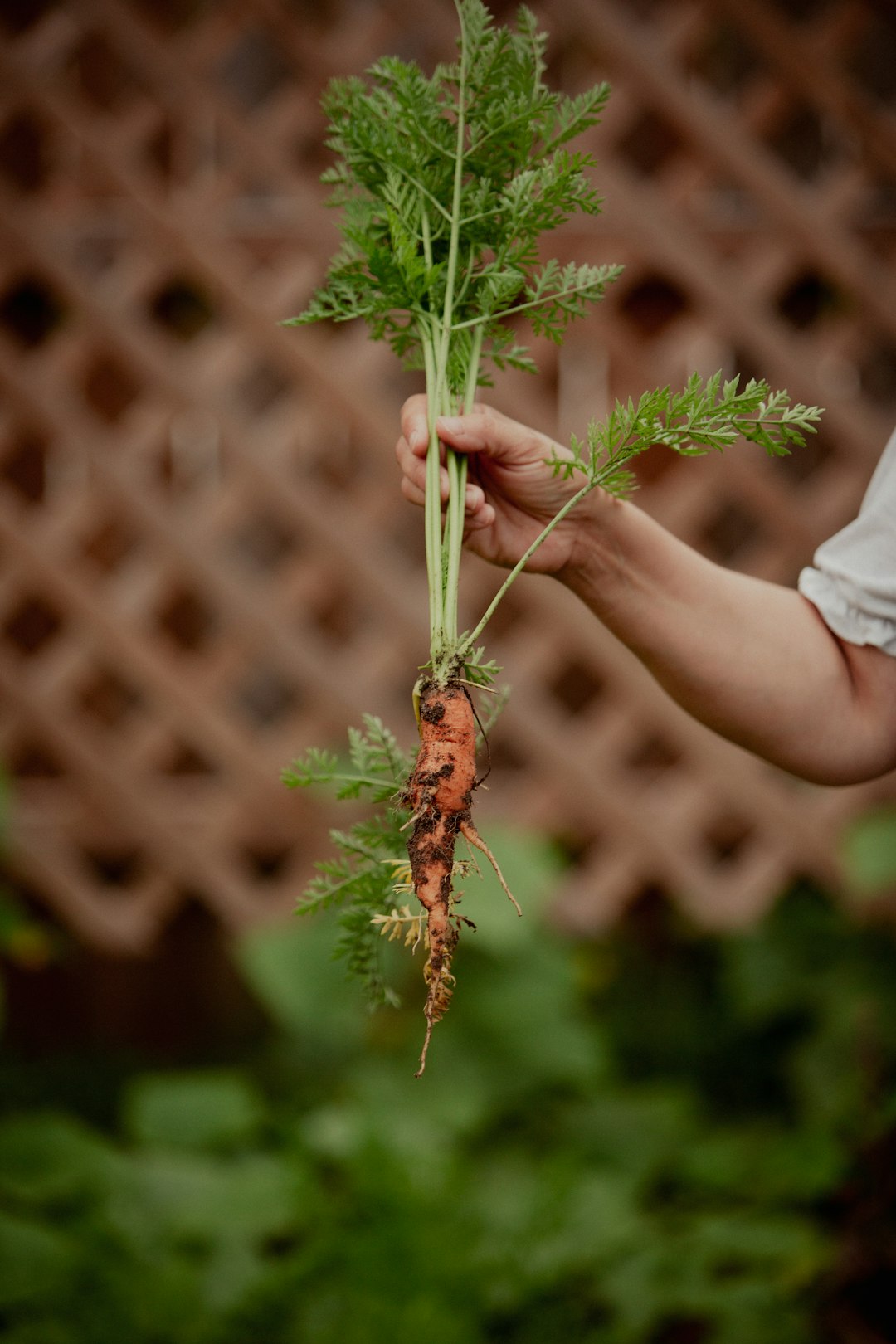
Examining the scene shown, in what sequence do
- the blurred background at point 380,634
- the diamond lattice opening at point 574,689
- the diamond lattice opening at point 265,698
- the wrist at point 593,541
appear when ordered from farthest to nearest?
the diamond lattice opening at point 265,698
the diamond lattice opening at point 574,689
the blurred background at point 380,634
the wrist at point 593,541

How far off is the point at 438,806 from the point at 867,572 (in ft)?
1.68

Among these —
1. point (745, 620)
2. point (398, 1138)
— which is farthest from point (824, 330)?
point (398, 1138)

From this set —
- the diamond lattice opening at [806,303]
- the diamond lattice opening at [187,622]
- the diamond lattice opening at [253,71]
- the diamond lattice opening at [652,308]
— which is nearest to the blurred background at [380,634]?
the diamond lattice opening at [652,308]

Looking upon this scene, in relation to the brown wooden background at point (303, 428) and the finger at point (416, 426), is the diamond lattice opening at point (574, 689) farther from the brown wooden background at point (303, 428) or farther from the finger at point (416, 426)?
the finger at point (416, 426)

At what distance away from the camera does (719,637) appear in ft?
3.59

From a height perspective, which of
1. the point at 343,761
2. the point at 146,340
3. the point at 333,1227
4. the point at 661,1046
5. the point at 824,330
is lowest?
the point at 333,1227

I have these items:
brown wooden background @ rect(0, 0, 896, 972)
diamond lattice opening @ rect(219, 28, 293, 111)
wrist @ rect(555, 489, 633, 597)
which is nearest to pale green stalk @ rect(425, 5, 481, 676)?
wrist @ rect(555, 489, 633, 597)

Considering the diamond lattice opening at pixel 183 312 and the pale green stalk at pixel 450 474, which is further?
the diamond lattice opening at pixel 183 312

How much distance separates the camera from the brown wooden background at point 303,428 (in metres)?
2.26

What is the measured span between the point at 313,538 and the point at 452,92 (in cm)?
145

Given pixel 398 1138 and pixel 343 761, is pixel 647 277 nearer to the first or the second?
pixel 343 761

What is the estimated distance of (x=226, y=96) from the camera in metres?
2.28

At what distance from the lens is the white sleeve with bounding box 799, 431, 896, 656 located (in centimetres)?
105

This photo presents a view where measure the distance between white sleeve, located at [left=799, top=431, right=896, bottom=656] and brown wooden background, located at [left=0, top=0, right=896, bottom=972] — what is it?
1214 millimetres
